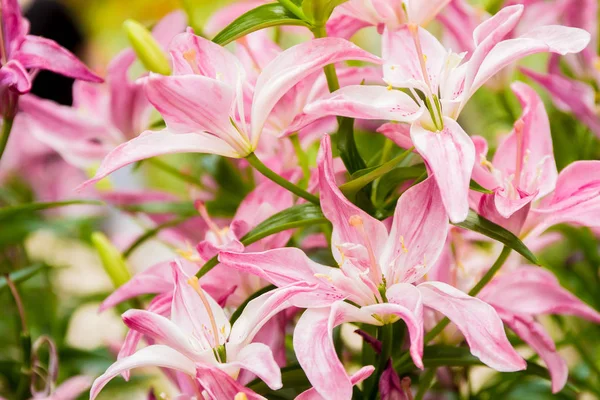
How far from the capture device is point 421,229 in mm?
395

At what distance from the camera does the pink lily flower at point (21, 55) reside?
1.50ft

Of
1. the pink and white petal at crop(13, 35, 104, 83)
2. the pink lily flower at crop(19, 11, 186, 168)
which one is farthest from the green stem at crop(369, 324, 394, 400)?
the pink lily flower at crop(19, 11, 186, 168)

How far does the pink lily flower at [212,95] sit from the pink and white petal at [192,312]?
61 mm

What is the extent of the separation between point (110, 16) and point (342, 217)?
214 centimetres

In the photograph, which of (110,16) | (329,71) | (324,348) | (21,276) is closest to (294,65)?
(329,71)

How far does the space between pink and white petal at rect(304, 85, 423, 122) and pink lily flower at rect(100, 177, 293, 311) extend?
9 centimetres

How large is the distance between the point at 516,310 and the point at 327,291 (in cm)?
13

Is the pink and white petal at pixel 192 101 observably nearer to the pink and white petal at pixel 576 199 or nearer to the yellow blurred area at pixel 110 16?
the pink and white petal at pixel 576 199

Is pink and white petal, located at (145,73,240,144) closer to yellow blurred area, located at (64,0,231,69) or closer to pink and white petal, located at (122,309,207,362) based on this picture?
pink and white petal, located at (122,309,207,362)

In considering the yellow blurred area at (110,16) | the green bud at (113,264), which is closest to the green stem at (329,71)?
the green bud at (113,264)

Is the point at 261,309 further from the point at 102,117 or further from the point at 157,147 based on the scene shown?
the point at 102,117

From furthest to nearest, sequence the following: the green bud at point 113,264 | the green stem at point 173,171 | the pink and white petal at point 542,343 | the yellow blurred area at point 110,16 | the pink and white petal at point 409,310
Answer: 1. the yellow blurred area at point 110,16
2. the green stem at point 173,171
3. the green bud at point 113,264
4. the pink and white petal at point 542,343
5. the pink and white petal at point 409,310

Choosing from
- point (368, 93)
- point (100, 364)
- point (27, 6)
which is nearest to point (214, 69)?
point (368, 93)

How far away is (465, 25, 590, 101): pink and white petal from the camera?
369 mm
